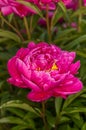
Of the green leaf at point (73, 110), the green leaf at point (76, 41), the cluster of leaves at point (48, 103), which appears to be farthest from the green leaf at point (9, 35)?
the green leaf at point (73, 110)

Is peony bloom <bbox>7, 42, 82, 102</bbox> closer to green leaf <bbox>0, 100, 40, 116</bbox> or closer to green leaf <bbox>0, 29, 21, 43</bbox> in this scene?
green leaf <bbox>0, 100, 40, 116</bbox>

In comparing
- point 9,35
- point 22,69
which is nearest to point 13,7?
point 9,35

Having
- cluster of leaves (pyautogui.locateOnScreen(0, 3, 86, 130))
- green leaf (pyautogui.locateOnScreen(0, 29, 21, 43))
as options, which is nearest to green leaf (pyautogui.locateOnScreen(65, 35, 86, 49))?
cluster of leaves (pyautogui.locateOnScreen(0, 3, 86, 130))

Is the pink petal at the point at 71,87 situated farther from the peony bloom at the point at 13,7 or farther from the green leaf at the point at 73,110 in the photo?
the peony bloom at the point at 13,7

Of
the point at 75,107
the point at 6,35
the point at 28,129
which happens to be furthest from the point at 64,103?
the point at 6,35

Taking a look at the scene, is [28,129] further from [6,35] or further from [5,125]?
[6,35]

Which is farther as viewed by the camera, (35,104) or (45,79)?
(35,104)
